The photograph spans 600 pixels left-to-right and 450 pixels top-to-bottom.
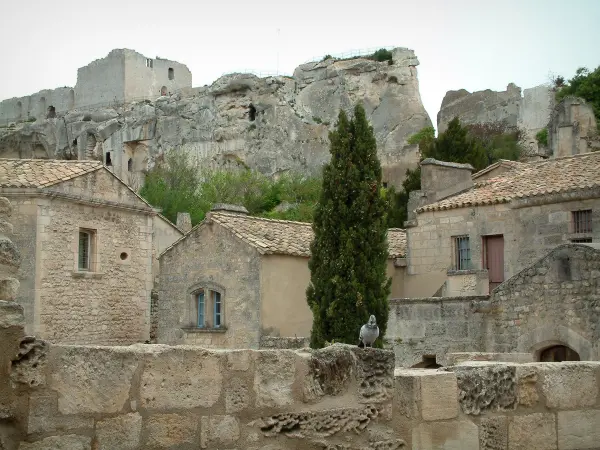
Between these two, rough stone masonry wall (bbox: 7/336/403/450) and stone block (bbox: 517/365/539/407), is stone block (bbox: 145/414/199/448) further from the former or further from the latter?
stone block (bbox: 517/365/539/407)

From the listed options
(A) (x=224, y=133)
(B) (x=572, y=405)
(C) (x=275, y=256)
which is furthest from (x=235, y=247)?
(A) (x=224, y=133)

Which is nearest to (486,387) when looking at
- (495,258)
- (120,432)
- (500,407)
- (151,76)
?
(500,407)

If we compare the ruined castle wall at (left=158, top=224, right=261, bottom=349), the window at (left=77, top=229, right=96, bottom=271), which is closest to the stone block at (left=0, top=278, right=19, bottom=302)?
the ruined castle wall at (left=158, top=224, right=261, bottom=349)

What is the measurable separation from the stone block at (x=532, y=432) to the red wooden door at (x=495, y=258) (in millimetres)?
19114

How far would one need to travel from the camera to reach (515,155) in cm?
4800

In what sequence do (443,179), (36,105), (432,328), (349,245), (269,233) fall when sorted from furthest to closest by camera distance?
(36,105) < (443,179) < (269,233) < (349,245) < (432,328)

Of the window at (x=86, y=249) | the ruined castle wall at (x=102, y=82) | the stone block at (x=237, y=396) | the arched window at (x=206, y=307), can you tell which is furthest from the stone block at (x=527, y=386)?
the ruined castle wall at (x=102, y=82)

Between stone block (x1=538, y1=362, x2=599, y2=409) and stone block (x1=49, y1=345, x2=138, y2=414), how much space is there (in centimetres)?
260

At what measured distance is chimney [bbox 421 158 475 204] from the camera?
86.1 ft

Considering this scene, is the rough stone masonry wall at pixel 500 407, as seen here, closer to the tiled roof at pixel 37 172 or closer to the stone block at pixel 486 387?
the stone block at pixel 486 387

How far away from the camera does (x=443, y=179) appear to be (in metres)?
26.3

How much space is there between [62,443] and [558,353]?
14536 millimetres

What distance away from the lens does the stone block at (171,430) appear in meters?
4.13

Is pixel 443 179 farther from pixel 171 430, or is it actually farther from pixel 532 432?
pixel 171 430
